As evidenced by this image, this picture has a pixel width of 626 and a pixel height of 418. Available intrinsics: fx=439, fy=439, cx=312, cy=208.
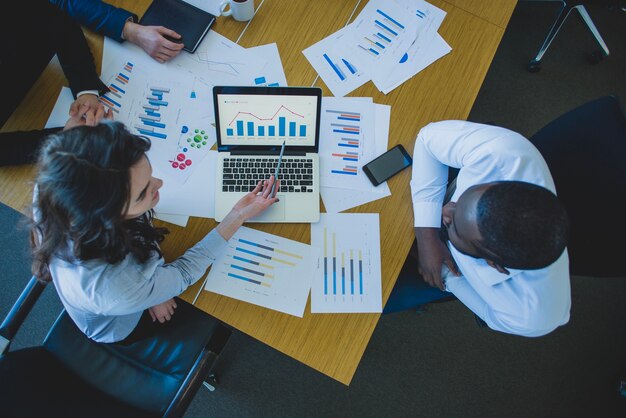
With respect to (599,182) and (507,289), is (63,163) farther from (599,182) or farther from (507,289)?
(599,182)

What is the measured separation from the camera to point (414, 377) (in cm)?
196

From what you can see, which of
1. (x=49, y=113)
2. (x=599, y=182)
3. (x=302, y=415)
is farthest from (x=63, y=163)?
(x=302, y=415)

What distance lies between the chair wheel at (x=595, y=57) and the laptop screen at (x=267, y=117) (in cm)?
190

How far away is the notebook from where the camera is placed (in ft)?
4.62

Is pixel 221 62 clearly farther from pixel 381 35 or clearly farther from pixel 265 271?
pixel 265 271

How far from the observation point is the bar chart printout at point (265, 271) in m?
1.23

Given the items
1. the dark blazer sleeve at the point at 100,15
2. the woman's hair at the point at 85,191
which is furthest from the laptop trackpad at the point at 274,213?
the dark blazer sleeve at the point at 100,15

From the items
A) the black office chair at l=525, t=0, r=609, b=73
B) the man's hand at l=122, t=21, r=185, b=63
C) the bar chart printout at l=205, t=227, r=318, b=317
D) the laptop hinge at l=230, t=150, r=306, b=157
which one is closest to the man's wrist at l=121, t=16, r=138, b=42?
the man's hand at l=122, t=21, r=185, b=63

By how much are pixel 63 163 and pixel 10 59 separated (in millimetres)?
654

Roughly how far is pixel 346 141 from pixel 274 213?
0.32 metres

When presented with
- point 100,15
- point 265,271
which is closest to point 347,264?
point 265,271

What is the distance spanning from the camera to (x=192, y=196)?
1301mm

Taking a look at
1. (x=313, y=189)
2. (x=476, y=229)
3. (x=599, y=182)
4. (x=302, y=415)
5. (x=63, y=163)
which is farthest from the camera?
(x=302, y=415)

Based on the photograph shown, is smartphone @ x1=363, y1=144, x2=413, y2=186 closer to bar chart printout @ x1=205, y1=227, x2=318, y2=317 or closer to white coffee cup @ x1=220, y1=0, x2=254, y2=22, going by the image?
bar chart printout @ x1=205, y1=227, x2=318, y2=317
